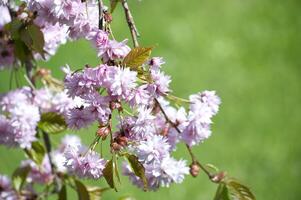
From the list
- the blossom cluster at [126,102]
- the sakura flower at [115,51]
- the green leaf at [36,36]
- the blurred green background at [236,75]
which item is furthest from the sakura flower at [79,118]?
the blurred green background at [236,75]

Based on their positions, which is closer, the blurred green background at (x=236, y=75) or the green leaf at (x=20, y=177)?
the green leaf at (x=20, y=177)

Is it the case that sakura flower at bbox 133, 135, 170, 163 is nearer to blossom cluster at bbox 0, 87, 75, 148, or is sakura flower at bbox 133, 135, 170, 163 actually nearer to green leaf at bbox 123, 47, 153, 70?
green leaf at bbox 123, 47, 153, 70

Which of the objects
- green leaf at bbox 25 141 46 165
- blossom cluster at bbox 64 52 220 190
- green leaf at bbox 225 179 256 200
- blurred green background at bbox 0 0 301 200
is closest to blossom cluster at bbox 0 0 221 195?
blossom cluster at bbox 64 52 220 190

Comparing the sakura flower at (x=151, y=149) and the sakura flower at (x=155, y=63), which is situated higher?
the sakura flower at (x=155, y=63)

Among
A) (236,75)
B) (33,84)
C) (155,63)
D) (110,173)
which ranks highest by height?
(236,75)

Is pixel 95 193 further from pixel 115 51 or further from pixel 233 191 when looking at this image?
pixel 115 51

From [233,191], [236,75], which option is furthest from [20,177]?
[236,75]

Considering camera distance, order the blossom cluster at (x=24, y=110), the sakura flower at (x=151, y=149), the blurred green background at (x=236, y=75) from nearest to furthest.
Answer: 1. the sakura flower at (x=151, y=149)
2. the blossom cluster at (x=24, y=110)
3. the blurred green background at (x=236, y=75)

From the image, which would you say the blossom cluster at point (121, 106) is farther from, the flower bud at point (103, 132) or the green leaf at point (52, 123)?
the green leaf at point (52, 123)
